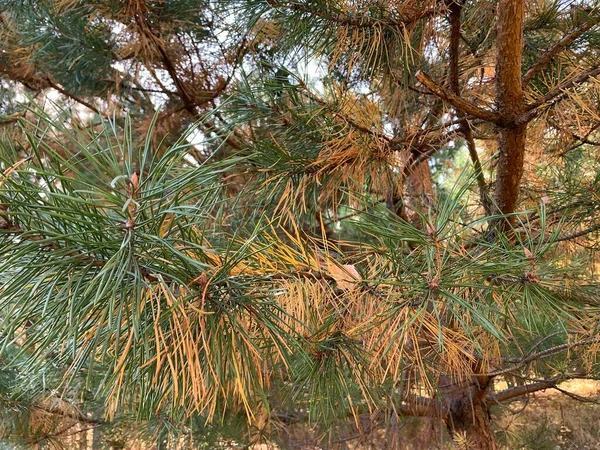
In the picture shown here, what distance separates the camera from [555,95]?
0.56 m

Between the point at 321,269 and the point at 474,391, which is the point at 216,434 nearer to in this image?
the point at 474,391

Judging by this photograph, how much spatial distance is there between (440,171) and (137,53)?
3.60 ft

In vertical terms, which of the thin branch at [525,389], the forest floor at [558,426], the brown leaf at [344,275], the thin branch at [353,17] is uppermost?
the thin branch at [353,17]

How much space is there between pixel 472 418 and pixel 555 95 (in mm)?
698

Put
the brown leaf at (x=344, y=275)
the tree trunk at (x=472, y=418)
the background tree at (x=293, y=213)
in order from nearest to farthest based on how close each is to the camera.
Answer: the background tree at (x=293, y=213) → the brown leaf at (x=344, y=275) → the tree trunk at (x=472, y=418)

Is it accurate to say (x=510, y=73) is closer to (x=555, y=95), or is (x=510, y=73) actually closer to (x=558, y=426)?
(x=555, y=95)

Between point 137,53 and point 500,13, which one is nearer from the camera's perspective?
point 500,13

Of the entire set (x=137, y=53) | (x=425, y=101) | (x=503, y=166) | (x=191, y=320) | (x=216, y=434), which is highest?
(x=137, y=53)

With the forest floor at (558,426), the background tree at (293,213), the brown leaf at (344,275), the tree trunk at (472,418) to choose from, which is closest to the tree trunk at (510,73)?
the background tree at (293,213)

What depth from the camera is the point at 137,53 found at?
96 cm

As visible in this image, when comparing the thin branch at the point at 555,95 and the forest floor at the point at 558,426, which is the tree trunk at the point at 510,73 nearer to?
the thin branch at the point at 555,95

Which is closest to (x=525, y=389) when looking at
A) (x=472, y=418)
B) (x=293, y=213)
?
(x=472, y=418)

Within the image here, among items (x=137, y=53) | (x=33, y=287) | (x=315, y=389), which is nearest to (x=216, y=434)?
(x=315, y=389)

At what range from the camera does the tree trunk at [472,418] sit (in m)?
0.92
